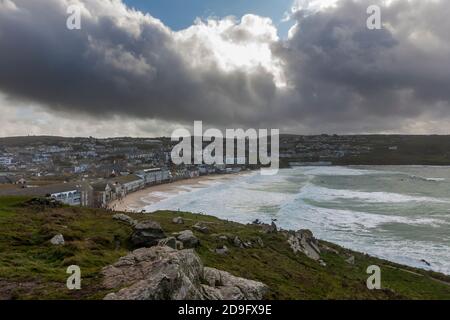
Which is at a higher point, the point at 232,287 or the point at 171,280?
the point at 171,280

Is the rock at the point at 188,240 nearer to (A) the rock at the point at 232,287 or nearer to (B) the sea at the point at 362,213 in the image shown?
(A) the rock at the point at 232,287

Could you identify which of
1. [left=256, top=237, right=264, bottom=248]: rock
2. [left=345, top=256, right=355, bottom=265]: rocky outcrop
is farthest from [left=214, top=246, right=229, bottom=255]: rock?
[left=345, top=256, right=355, bottom=265]: rocky outcrop

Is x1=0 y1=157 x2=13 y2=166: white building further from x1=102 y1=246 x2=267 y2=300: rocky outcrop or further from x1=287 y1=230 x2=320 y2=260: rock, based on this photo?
x1=102 y1=246 x2=267 y2=300: rocky outcrop

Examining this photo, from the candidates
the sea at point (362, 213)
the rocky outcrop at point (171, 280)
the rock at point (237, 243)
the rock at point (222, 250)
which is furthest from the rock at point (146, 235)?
the sea at point (362, 213)

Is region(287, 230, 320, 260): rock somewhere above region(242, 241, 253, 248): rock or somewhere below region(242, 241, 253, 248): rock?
below

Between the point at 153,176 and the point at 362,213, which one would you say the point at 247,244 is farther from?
the point at 153,176


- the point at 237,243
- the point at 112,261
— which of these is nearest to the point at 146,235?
Answer: the point at 112,261
